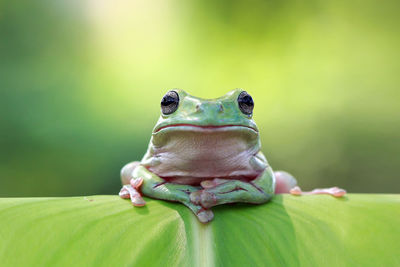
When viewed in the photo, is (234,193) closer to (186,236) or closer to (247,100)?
(186,236)

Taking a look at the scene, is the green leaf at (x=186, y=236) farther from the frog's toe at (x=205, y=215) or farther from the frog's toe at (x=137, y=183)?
the frog's toe at (x=137, y=183)

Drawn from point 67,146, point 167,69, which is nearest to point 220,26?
point 167,69

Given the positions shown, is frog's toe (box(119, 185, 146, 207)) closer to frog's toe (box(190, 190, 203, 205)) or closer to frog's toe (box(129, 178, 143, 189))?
frog's toe (box(129, 178, 143, 189))

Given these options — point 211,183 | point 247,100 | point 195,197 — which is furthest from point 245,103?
point 195,197

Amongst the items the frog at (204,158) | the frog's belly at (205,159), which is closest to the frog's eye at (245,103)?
the frog at (204,158)

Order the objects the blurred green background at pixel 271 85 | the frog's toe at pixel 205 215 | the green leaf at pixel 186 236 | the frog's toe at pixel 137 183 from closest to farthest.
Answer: the green leaf at pixel 186 236 → the frog's toe at pixel 205 215 → the frog's toe at pixel 137 183 → the blurred green background at pixel 271 85
